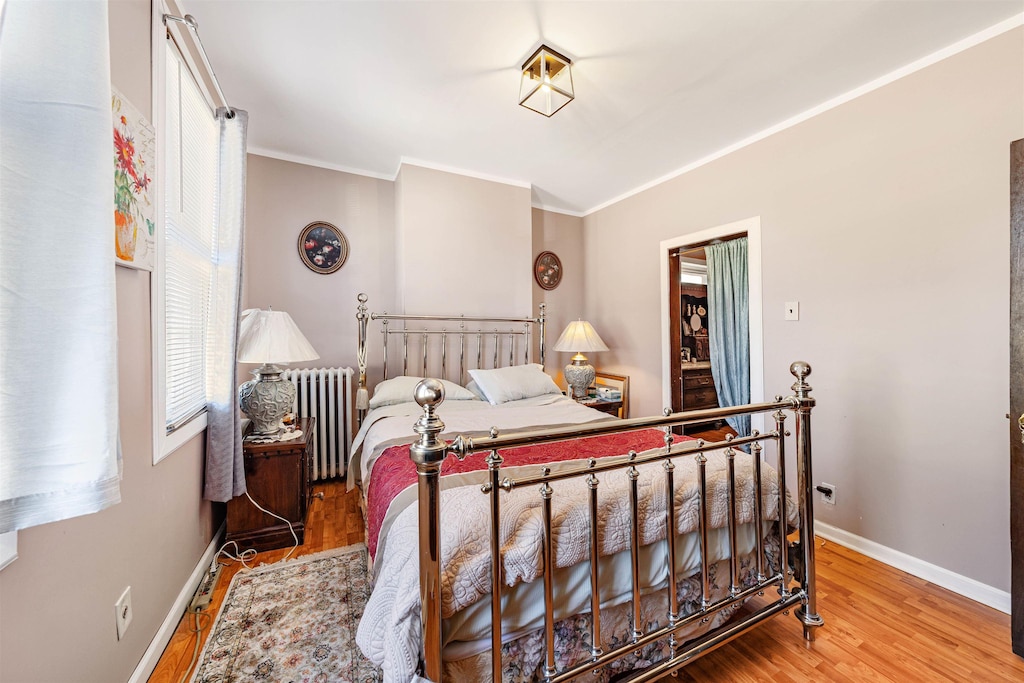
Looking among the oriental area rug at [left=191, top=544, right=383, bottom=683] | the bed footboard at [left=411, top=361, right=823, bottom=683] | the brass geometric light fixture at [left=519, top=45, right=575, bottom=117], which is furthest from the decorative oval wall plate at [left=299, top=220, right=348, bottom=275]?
the bed footboard at [left=411, top=361, right=823, bottom=683]

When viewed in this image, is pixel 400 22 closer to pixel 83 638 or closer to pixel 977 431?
Result: pixel 83 638

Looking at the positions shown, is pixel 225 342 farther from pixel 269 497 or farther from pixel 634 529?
pixel 634 529

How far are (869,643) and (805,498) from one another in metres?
0.60

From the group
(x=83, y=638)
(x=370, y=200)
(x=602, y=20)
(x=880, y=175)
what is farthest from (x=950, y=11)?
(x=83, y=638)

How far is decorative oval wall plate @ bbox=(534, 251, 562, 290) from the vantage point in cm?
410

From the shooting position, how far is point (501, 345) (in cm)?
367

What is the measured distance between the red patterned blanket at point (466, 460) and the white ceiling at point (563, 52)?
186cm

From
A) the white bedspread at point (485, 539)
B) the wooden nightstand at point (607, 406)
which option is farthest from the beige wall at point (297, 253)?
the white bedspread at point (485, 539)

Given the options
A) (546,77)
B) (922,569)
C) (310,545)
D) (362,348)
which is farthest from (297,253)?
(922,569)

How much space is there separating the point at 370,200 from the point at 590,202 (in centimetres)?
216

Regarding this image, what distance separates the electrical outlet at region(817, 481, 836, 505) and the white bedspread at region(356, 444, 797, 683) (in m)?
1.51

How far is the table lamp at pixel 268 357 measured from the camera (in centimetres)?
211

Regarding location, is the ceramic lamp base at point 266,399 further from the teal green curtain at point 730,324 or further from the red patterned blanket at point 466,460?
the teal green curtain at point 730,324

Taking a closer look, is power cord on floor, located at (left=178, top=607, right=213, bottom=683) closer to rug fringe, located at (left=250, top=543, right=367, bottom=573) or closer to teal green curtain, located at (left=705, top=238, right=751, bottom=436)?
rug fringe, located at (left=250, top=543, right=367, bottom=573)
